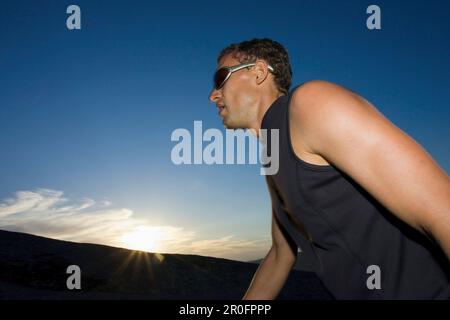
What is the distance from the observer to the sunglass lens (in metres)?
2.71

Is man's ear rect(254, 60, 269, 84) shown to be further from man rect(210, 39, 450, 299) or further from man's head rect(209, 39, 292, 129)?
man rect(210, 39, 450, 299)

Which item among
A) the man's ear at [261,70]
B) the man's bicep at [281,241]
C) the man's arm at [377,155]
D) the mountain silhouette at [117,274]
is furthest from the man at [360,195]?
the mountain silhouette at [117,274]

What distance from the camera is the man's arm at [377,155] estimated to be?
4.13ft

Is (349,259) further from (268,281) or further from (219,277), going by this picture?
(219,277)

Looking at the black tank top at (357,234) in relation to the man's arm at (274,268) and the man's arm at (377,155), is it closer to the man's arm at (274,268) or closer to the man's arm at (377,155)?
the man's arm at (377,155)

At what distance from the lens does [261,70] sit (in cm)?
266

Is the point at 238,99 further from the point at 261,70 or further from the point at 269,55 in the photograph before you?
the point at 269,55

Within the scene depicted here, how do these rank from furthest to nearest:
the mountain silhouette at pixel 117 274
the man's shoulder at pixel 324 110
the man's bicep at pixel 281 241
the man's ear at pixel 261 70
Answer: the mountain silhouette at pixel 117 274 < the man's bicep at pixel 281 241 < the man's ear at pixel 261 70 < the man's shoulder at pixel 324 110

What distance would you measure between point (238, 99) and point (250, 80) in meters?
0.17

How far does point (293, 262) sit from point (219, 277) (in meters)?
14.0

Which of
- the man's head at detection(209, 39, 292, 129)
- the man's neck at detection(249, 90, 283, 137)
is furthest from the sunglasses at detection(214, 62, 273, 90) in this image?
the man's neck at detection(249, 90, 283, 137)

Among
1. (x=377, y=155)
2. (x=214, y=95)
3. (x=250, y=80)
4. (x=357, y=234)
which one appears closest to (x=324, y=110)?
(x=377, y=155)

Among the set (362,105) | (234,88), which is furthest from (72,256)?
(362,105)

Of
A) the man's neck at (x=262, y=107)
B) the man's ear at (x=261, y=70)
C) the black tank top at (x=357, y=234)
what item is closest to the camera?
the black tank top at (x=357, y=234)
